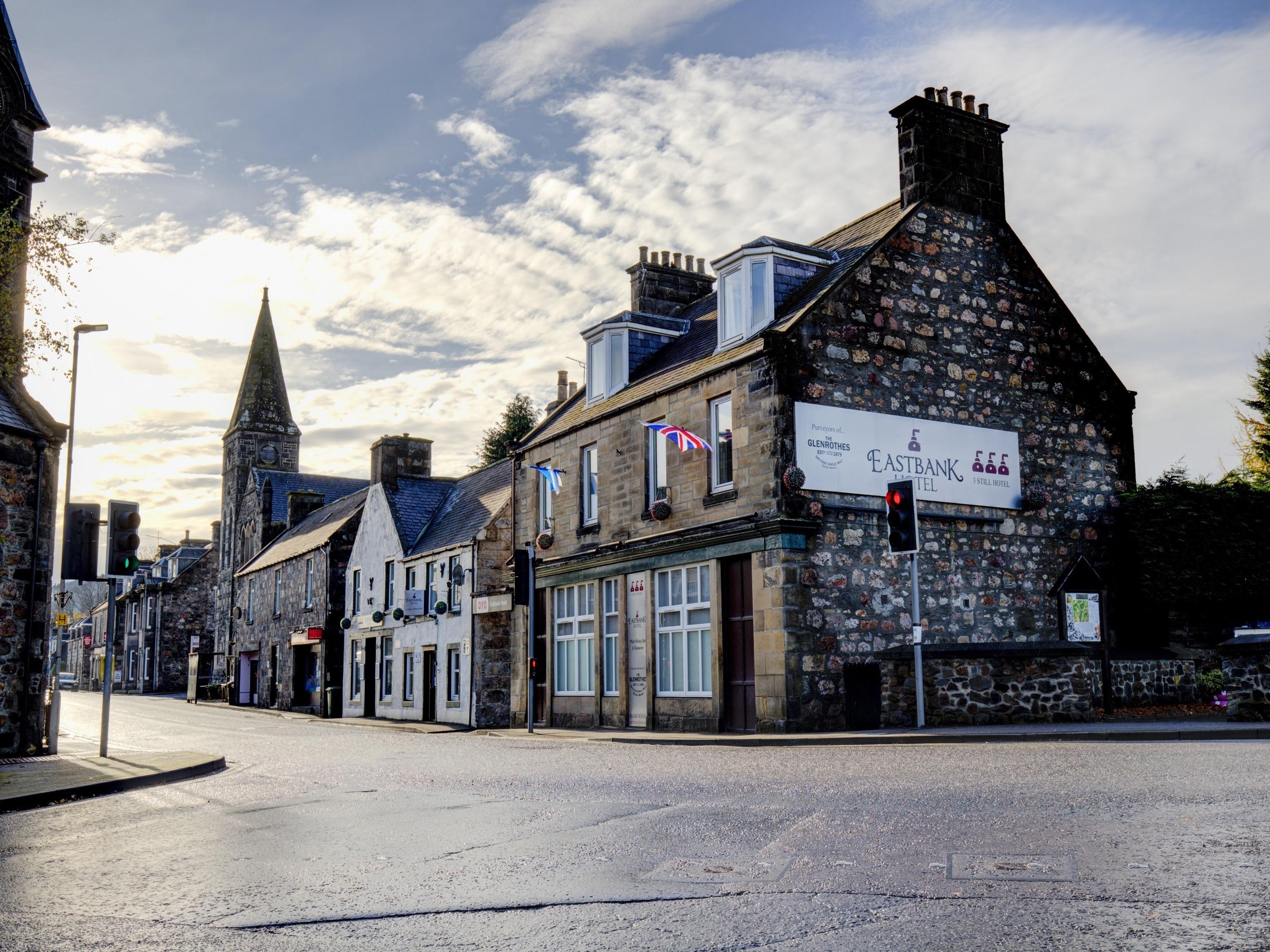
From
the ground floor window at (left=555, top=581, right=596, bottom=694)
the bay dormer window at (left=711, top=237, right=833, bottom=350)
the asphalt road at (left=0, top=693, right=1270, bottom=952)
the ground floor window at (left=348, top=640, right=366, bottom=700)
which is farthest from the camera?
the ground floor window at (left=348, top=640, right=366, bottom=700)

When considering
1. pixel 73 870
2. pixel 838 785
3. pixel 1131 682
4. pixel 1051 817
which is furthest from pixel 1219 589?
pixel 73 870

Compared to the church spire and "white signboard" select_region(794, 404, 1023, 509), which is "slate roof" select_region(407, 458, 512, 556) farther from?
the church spire

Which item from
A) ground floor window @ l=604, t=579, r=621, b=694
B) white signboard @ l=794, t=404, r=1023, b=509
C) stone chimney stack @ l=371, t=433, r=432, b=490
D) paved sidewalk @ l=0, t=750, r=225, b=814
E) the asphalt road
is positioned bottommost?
paved sidewalk @ l=0, t=750, r=225, b=814

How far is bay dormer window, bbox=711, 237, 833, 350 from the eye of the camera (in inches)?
907

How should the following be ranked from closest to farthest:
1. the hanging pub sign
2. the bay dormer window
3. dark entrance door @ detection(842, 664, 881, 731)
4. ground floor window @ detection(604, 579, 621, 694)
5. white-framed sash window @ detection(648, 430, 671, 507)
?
dark entrance door @ detection(842, 664, 881, 731), the bay dormer window, the hanging pub sign, white-framed sash window @ detection(648, 430, 671, 507), ground floor window @ detection(604, 579, 621, 694)

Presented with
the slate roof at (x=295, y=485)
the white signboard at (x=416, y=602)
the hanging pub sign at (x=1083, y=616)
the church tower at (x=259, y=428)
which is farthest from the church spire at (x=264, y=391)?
the hanging pub sign at (x=1083, y=616)

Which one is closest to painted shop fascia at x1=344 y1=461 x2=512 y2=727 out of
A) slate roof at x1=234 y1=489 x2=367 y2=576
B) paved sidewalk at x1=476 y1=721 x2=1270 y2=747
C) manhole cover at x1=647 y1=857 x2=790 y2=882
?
slate roof at x1=234 y1=489 x2=367 y2=576

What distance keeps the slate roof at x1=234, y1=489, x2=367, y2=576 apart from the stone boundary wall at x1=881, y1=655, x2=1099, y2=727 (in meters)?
27.7

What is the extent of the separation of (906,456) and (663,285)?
10.8m

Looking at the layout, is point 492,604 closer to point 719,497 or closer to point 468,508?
point 468,508

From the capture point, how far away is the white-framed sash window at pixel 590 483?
89.3 feet

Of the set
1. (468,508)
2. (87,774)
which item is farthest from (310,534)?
(87,774)

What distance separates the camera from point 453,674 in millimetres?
33156

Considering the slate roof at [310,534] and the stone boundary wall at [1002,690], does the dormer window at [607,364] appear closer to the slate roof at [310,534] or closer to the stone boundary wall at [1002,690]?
the stone boundary wall at [1002,690]
